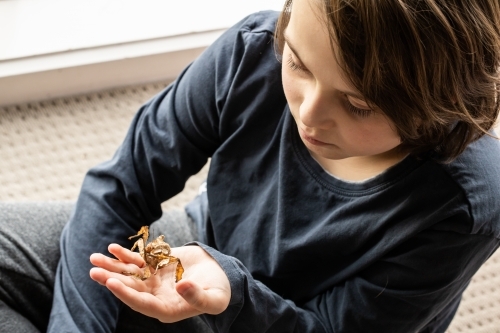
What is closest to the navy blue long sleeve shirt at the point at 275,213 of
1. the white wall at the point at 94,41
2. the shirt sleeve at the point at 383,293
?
the shirt sleeve at the point at 383,293

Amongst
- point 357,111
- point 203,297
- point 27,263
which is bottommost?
point 27,263

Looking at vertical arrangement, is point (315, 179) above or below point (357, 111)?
below

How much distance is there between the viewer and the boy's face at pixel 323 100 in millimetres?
545

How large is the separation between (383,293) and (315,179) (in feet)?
0.49

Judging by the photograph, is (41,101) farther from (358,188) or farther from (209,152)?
(358,188)

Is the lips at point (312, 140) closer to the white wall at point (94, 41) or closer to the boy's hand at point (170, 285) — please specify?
the boy's hand at point (170, 285)

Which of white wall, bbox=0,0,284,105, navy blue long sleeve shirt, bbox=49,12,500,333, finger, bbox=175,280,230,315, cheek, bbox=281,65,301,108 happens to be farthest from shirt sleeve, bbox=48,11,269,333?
white wall, bbox=0,0,284,105

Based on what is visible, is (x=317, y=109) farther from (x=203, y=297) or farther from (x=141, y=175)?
(x=141, y=175)

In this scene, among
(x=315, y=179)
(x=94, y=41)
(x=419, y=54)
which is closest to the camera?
(x=419, y=54)

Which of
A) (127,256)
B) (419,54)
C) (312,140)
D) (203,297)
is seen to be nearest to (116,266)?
(127,256)

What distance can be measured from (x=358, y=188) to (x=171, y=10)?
78cm

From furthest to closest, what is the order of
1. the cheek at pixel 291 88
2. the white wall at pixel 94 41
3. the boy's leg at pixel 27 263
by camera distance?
the white wall at pixel 94 41 < the boy's leg at pixel 27 263 < the cheek at pixel 291 88

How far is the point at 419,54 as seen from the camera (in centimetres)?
53

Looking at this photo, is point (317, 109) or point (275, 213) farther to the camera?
point (275, 213)
